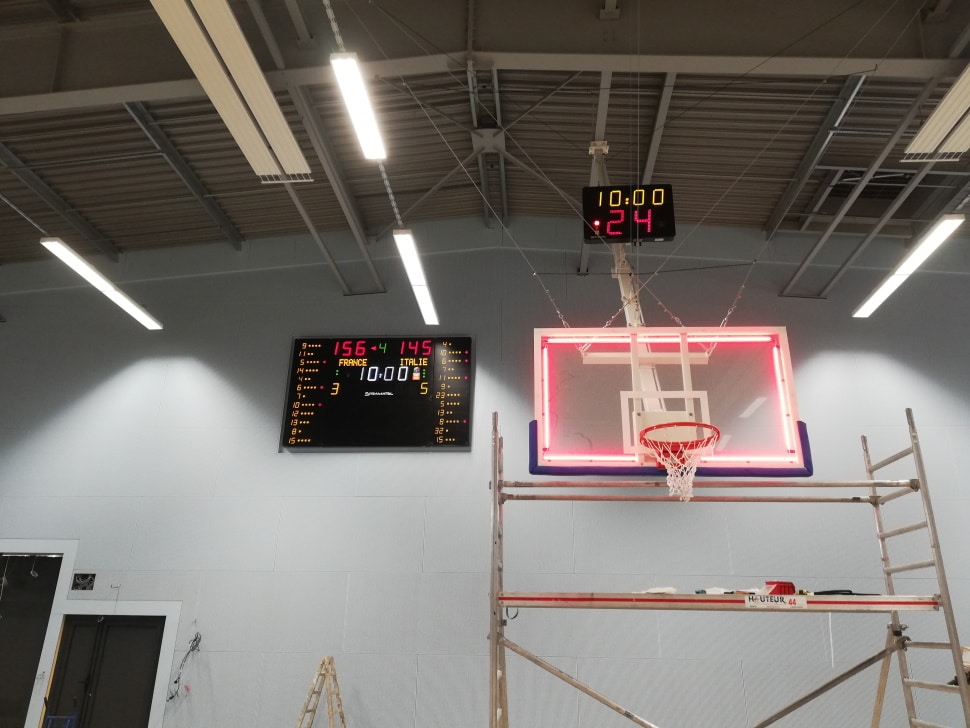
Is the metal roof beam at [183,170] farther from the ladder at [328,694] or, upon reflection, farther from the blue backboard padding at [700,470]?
the ladder at [328,694]

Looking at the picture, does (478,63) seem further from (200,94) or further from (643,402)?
(643,402)

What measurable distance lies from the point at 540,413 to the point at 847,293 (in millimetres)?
4940

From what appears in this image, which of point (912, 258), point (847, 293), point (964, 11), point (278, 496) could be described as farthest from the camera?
point (847, 293)

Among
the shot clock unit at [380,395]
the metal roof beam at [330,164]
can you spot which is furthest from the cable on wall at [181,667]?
the metal roof beam at [330,164]

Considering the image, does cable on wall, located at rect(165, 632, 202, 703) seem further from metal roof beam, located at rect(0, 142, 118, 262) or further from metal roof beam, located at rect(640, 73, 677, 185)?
metal roof beam, located at rect(640, 73, 677, 185)

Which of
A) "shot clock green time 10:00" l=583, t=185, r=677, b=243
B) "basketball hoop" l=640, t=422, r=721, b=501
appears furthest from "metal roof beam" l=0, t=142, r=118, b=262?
"basketball hoop" l=640, t=422, r=721, b=501

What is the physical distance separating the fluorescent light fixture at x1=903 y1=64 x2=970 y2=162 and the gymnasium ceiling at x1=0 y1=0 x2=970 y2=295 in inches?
23.2

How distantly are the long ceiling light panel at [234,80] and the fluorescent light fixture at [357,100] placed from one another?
53 centimetres

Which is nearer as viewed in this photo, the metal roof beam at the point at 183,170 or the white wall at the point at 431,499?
the metal roof beam at the point at 183,170

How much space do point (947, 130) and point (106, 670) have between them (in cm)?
911

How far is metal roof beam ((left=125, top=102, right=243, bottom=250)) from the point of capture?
689 cm

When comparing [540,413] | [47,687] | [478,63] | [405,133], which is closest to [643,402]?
[540,413]

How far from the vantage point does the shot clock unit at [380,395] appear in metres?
8.14

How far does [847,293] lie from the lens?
8797 millimetres
